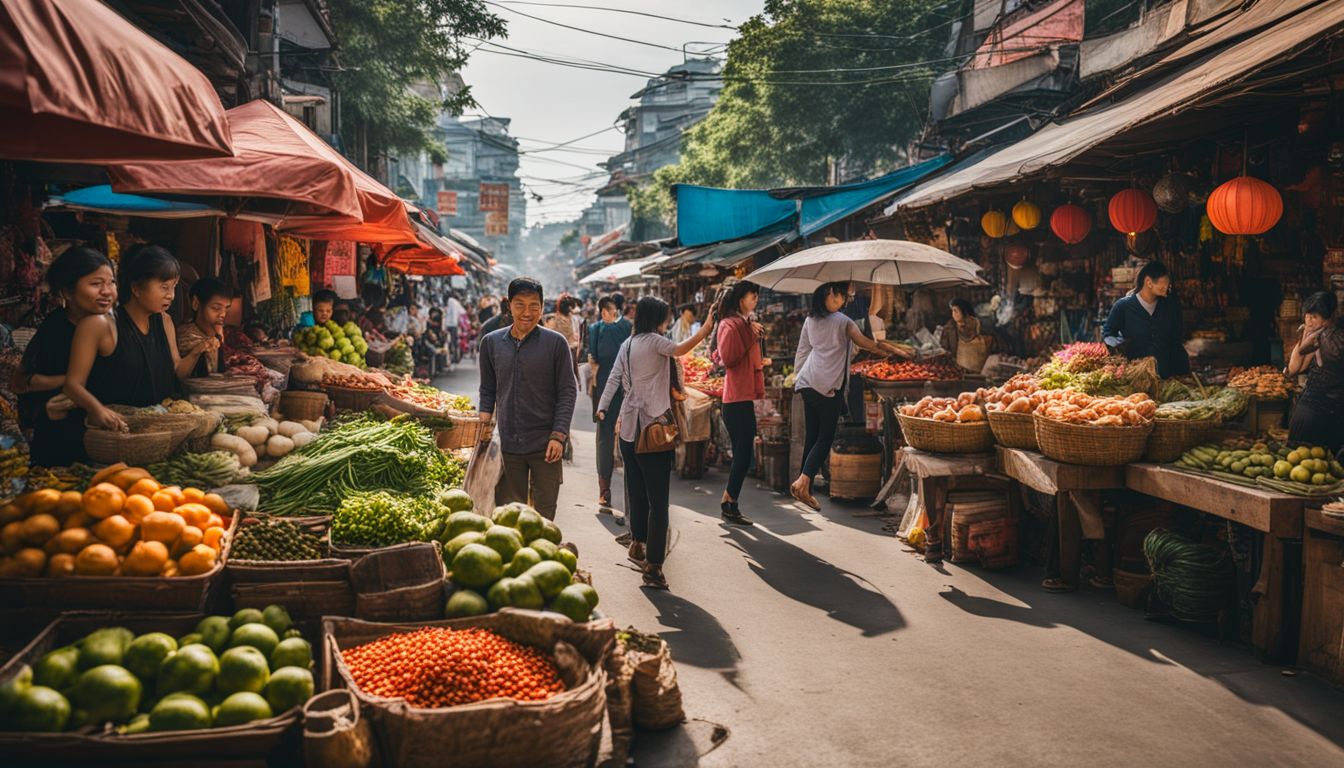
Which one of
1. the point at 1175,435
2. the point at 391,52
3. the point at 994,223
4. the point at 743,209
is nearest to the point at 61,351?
the point at 1175,435

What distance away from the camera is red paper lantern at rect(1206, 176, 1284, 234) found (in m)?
6.61

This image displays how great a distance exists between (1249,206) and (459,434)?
6231 mm

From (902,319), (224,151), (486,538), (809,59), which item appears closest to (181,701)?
(486,538)

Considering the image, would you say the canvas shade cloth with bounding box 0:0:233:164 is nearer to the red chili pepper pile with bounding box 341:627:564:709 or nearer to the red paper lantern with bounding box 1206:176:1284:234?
the red chili pepper pile with bounding box 341:627:564:709

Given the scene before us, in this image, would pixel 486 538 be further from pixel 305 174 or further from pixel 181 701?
pixel 305 174

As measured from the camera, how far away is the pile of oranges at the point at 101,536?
10.7ft

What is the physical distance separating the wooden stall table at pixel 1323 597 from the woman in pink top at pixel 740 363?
430 centimetres

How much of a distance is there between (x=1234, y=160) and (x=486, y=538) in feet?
24.0

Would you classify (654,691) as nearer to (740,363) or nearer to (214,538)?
(214,538)

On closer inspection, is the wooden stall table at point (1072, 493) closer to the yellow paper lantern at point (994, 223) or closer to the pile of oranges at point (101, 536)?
the pile of oranges at point (101, 536)

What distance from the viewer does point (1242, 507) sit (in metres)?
4.93

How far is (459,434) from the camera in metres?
7.16

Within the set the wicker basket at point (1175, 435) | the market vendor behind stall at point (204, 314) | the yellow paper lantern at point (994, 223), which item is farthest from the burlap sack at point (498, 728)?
the yellow paper lantern at point (994, 223)

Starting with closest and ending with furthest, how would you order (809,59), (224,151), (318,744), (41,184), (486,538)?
(318,744) → (224,151) → (486,538) → (41,184) → (809,59)
